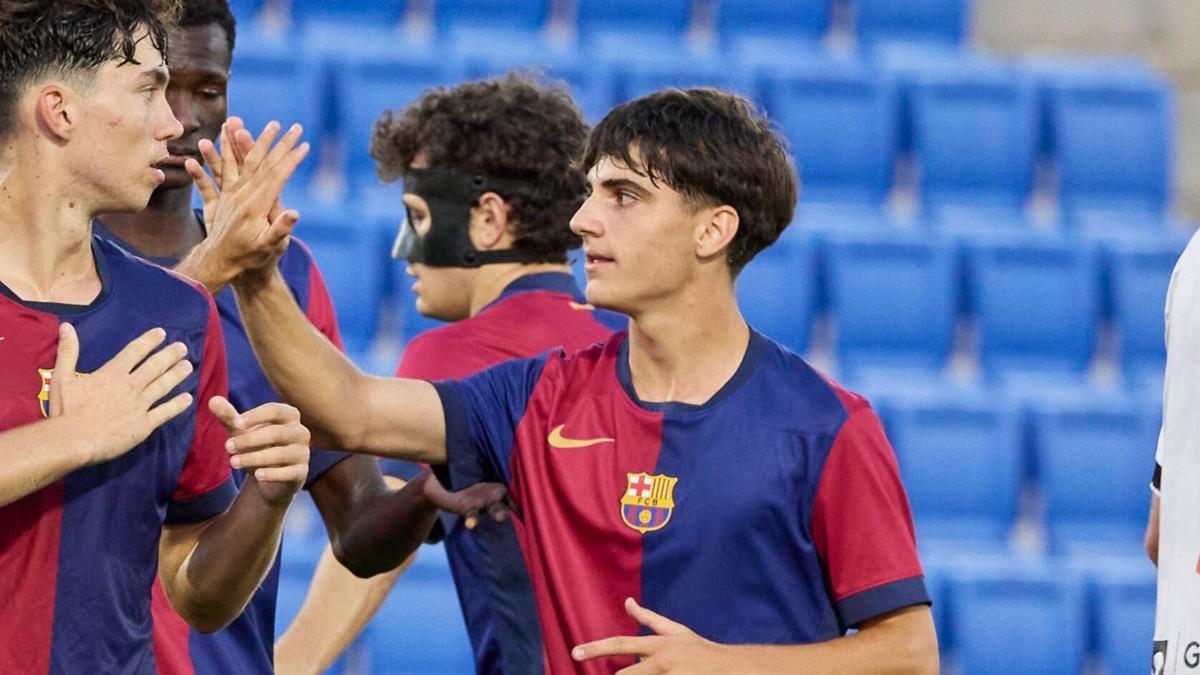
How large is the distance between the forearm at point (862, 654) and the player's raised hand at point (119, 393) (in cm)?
91

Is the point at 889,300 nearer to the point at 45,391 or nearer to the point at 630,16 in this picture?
the point at 630,16

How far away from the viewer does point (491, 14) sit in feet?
27.3

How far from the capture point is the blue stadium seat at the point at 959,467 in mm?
6863

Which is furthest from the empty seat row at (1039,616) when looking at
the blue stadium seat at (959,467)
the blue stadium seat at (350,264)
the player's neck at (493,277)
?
the player's neck at (493,277)

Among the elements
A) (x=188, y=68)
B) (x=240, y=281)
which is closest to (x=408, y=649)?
(x=188, y=68)

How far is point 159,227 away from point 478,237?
2.44 ft

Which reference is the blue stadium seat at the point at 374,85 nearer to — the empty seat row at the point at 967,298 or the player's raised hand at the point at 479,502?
the empty seat row at the point at 967,298

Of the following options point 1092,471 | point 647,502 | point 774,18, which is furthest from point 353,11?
point 647,502

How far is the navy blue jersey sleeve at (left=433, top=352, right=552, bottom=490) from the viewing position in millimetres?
3066

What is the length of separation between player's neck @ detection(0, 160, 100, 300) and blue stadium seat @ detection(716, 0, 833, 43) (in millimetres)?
6164

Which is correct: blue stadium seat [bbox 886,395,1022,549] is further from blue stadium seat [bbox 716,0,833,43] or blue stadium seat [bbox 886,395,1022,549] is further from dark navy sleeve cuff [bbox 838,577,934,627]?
dark navy sleeve cuff [bbox 838,577,934,627]

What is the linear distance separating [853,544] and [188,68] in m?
→ 1.63

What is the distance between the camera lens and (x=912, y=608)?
2.91 m

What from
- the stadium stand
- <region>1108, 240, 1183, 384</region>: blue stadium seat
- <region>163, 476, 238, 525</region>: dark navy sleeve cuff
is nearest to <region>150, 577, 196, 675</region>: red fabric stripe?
<region>163, 476, 238, 525</region>: dark navy sleeve cuff
